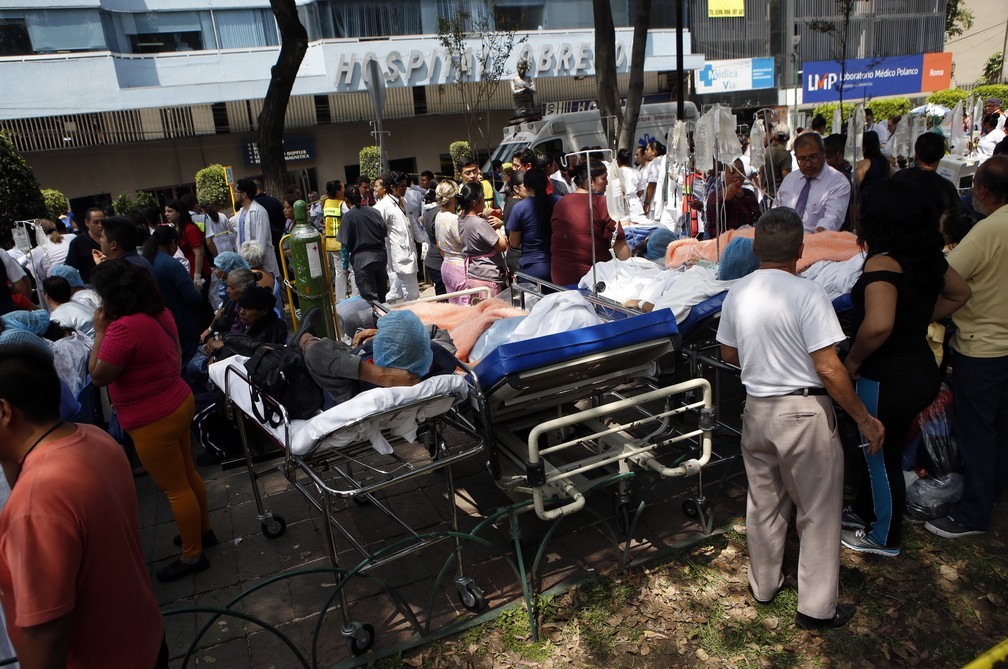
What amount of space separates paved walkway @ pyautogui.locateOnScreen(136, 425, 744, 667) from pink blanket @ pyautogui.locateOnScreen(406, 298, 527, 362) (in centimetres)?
105

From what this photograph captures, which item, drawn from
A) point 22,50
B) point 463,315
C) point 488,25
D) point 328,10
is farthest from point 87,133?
point 463,315

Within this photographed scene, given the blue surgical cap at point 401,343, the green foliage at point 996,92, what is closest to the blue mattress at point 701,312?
the blue surgical cap at point 401,343

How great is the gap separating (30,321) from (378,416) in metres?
2.92

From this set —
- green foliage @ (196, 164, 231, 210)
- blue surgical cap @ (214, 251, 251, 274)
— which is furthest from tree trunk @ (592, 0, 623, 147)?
blue surgical cap @ (214, 251, 251, 274)

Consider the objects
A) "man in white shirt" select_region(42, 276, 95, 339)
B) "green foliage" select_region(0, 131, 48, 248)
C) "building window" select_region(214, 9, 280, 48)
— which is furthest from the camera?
"building window" select_region(214, 9, 280, 48)

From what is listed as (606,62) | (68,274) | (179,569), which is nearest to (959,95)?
(606,62)

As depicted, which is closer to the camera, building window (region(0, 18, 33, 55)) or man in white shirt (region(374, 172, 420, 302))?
man in white shirt (region(374, 172, 420, 302))

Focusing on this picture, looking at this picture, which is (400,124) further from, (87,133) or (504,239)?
(504,239)

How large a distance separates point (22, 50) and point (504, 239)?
2032cm

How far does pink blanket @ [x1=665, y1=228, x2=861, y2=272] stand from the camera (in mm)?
5203

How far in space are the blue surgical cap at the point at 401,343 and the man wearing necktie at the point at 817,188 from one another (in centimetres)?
433

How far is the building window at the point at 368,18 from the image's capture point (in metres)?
24.1

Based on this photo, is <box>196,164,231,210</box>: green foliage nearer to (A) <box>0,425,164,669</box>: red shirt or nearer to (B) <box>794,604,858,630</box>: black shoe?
(A) <box>0,425,164,669</box>: red shirt

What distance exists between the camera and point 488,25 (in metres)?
25.5
